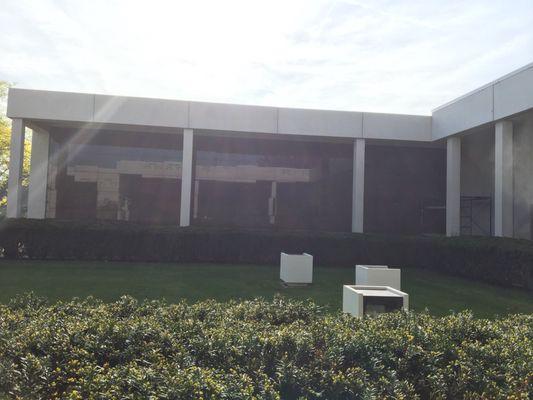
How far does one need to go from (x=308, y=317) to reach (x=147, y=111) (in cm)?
1375

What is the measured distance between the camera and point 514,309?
378 inches

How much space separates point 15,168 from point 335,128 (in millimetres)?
12903

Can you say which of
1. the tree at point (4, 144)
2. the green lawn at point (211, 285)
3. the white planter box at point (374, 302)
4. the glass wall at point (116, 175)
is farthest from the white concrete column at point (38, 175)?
the white planter box at point (374, 302)

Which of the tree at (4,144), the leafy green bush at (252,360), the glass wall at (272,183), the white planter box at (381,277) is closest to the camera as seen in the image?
the leafy green bush at (252,360)

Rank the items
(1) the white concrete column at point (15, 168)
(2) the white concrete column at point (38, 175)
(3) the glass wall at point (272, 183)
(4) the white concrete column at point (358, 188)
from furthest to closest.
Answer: (3) the glass wall at point (272, 183) → (2) the white concrete column at point (38, 175) → (4) the white concrete column at point (358, 188) → (1) the white concrete column at point (15, 168)

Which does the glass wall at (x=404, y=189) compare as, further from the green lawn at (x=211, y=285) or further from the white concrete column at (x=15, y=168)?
the white concrete column at (x=15, y=168)

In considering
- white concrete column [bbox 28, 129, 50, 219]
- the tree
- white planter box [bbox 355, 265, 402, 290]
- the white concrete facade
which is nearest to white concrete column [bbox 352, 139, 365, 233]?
the white concrete facade

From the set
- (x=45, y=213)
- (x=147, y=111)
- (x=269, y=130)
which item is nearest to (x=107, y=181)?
(x=45, y=213)

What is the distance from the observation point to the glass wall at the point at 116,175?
1917 centimetres

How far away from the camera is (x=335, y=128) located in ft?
58.9

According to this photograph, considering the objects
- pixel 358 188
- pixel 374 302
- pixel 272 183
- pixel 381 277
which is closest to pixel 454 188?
pixel 358 188

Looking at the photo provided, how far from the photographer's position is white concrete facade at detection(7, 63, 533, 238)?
14.6m

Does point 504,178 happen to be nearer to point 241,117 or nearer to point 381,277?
point 381,277

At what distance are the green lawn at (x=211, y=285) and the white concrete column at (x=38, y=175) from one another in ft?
14.0
